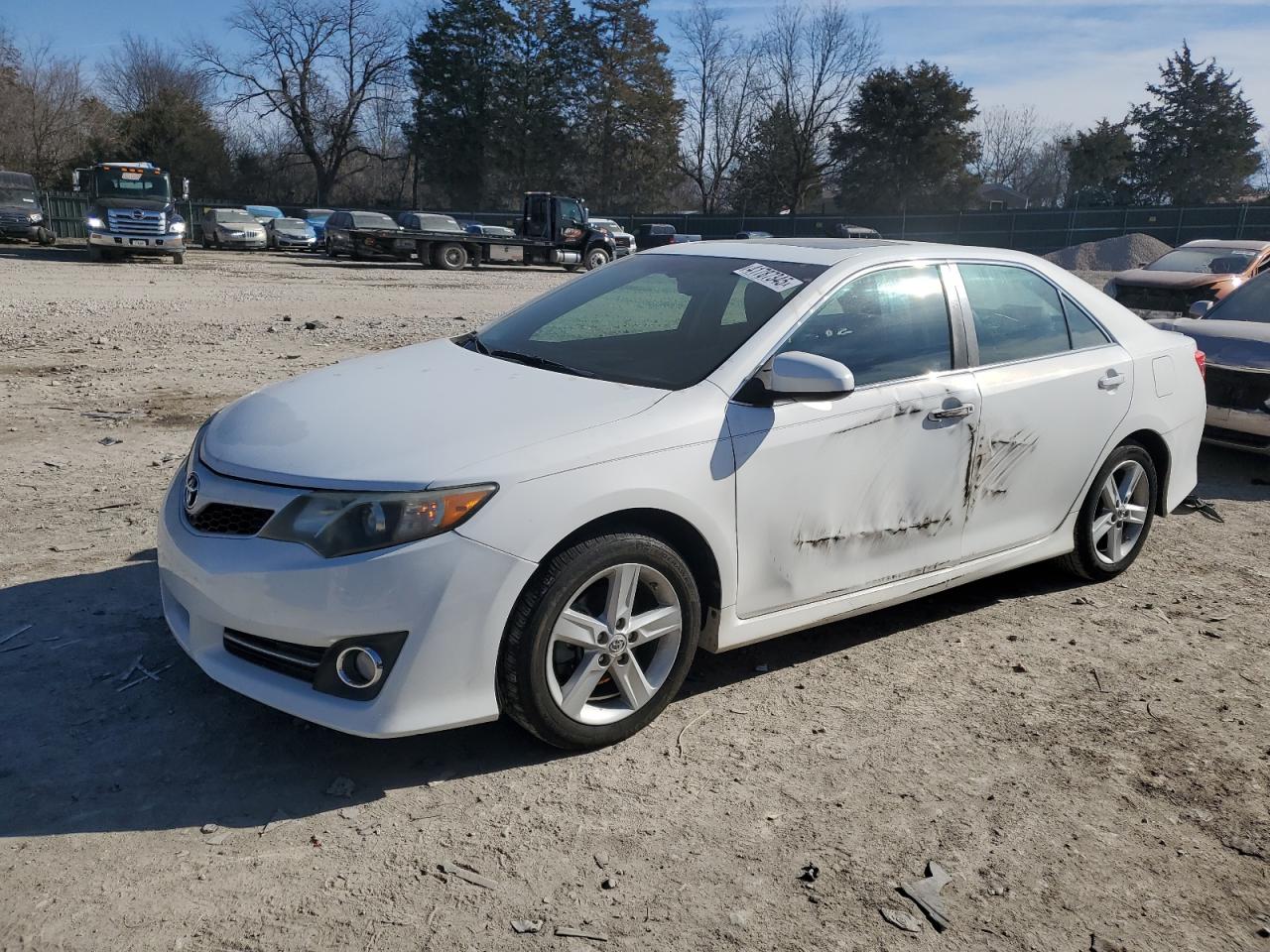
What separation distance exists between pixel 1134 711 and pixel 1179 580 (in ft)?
5.60

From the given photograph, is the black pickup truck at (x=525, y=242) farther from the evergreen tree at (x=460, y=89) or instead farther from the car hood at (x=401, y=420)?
the car hood at (x=401, y=420)

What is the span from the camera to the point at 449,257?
109 feet

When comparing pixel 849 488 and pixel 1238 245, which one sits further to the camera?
pixel 1238 245

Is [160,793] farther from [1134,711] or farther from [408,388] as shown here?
[1134,711]

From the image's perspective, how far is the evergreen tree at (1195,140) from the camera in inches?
2138

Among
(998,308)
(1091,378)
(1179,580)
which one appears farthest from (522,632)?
(1179,580)

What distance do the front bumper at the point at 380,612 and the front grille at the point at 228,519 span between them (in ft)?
0.09

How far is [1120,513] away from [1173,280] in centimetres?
1176

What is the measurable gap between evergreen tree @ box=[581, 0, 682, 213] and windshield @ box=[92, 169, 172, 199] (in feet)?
129

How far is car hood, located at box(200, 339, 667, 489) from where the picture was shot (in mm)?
3049

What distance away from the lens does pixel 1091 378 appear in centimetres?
467

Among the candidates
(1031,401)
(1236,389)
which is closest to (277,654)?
(1031,401)

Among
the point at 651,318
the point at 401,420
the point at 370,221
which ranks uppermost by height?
the point at 370,221

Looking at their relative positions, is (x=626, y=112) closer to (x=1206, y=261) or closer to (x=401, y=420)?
(x=1206, y=261)
